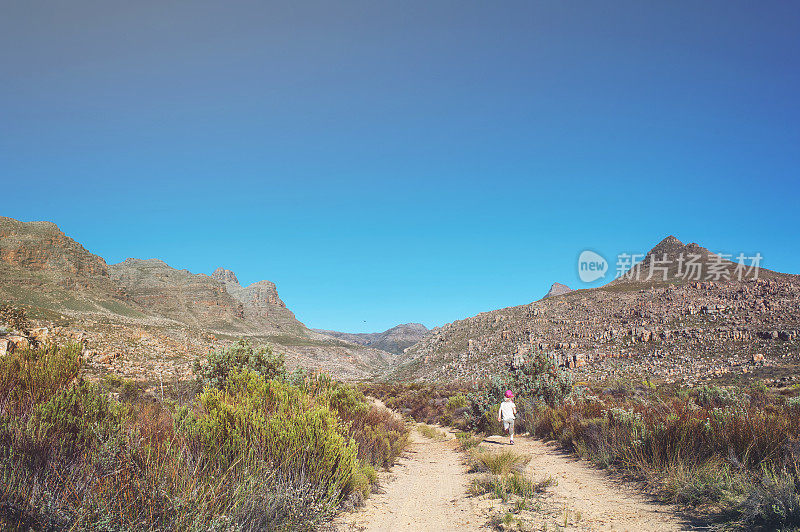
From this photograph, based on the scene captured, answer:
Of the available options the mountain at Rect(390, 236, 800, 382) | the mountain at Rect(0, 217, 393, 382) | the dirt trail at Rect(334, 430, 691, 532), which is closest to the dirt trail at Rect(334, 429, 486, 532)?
the dirt trail at Rect(334, 430, 691, 532)

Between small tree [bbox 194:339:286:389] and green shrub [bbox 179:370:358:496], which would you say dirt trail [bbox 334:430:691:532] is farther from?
small tree [bbox 194:339:286:389]

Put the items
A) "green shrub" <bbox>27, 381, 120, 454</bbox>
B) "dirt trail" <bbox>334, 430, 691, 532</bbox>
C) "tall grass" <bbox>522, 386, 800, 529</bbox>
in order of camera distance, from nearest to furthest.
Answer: "green shrub" <bbox>27, 381, 120, 454</bbox>, "tall grass" <bbox>522, 386, 800, 529</bbox>, "dirt trail" <bbox>334, 430, 691, 532</bbox>

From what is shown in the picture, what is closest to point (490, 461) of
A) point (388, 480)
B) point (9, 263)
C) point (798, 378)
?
point (388, 480)

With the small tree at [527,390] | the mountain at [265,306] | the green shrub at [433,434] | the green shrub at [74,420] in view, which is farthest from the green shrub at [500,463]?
the mountain at [265,306]

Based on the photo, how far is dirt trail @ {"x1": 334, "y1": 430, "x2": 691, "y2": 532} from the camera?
17.3 feet

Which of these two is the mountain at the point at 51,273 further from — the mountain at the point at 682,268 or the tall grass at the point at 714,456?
the mountain at the point at 682,268

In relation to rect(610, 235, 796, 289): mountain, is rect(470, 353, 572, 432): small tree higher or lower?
lower

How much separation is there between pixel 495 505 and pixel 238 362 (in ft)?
29.9

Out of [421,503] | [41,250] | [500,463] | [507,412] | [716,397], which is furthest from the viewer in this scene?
[41,250]

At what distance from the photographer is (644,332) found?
41.1 m

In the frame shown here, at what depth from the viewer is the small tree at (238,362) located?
478 inches

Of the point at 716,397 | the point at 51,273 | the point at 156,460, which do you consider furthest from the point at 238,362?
the point at 51,273

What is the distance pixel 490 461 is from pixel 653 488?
3.12m

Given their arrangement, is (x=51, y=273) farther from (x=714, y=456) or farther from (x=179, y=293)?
(x=714, y=456)
